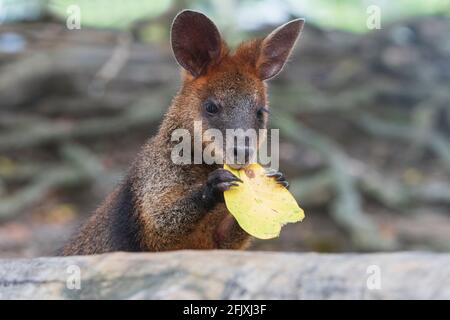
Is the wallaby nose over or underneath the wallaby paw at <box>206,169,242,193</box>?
over

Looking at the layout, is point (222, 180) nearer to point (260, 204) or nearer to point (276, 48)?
point (260, 204)

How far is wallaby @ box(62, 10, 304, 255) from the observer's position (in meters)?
5.14

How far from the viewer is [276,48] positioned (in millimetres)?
5668

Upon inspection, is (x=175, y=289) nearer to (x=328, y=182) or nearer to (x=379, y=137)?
(x=328, y=182)

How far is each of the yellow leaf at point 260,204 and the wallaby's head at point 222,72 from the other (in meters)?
0.28

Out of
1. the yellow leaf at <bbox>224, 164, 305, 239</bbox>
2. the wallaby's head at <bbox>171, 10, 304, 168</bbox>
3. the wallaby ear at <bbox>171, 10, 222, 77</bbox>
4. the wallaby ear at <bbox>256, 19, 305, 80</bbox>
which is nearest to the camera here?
the yellow leaf at <bbox>224, 164, 305, 239</bbox>

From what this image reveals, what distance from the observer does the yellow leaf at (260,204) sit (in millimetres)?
4598

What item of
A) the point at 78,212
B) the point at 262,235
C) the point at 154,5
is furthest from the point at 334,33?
the point at 262,235

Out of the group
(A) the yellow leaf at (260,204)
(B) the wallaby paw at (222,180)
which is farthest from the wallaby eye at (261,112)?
(B) the wallaby paw at (222,180)

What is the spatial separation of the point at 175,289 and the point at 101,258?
1.62 feet

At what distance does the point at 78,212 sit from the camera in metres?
11.5

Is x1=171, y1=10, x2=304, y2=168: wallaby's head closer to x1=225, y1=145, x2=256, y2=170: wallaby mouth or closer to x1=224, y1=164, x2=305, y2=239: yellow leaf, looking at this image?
x1=225, y1=145, x2=256, y2=170: wallaby mouth

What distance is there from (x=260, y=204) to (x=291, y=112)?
858 centimetres

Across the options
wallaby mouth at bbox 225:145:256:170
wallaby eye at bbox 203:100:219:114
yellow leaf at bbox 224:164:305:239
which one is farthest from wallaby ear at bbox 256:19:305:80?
yellow leaf at bbox 224:164:305:239
